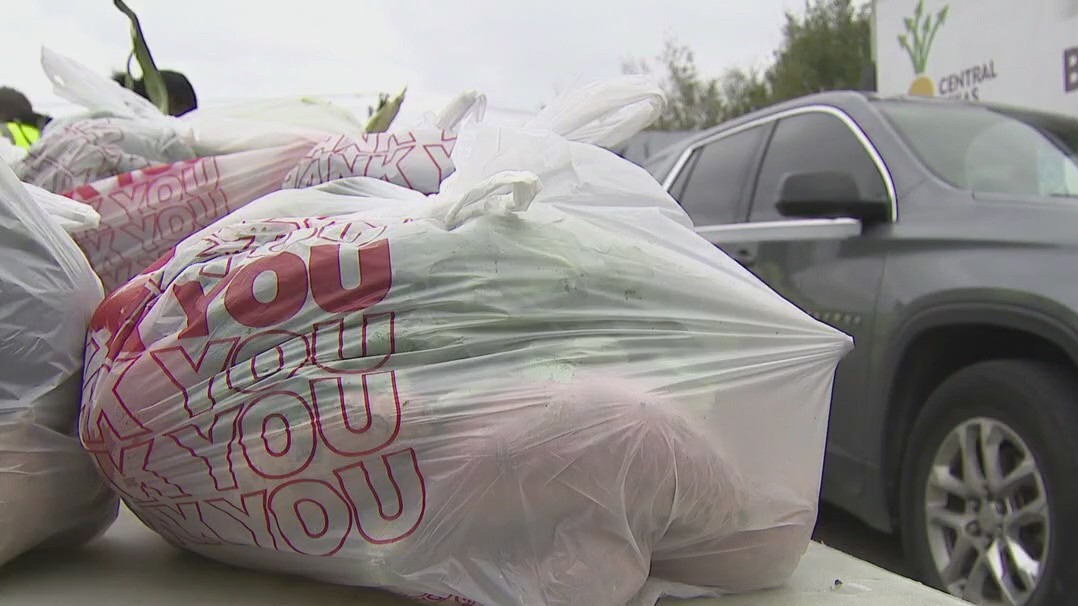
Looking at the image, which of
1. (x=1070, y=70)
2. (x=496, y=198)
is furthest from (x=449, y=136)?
(x=1070, y=70)

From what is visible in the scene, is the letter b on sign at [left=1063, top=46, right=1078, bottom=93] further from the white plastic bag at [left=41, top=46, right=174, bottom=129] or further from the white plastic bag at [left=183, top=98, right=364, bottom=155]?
the white plastic bag at [left=41, top=46, right=174, bottom=129]

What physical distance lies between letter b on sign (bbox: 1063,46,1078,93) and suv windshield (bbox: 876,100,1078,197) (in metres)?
2.21

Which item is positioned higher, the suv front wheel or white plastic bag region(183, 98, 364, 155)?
white plastic bag region(183, 98, 364, 155)

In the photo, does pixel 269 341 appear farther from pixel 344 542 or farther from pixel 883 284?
pixel 883 284

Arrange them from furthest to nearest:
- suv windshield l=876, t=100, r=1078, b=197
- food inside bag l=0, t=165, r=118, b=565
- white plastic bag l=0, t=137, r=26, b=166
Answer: suv windshield l=876, t=100, r=1078, b=197, white plastic bag l=0, t=137, r=26, b=166, food inside bag l=0, t=165, r=118, b=565

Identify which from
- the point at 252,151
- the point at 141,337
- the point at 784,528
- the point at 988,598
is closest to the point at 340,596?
the point at 141,337

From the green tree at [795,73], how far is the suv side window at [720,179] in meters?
16.2

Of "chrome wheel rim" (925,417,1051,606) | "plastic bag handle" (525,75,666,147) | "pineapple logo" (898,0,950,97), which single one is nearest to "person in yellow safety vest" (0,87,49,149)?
"plastic bag handle" (525,75,666,147)

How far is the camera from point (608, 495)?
3.69ft

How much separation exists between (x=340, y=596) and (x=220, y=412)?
1.07 feet

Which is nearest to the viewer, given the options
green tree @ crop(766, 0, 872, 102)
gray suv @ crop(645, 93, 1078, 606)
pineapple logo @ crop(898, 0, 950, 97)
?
gray suv @ crop(645, 93, 1078, 606)

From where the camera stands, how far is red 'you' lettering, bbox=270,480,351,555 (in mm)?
1181

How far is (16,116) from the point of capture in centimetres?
380

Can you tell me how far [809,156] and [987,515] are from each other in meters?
1.42
